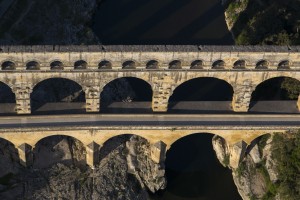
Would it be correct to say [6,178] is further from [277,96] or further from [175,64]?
[277,96]

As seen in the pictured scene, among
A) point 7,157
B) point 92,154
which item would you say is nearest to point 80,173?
point 92,154

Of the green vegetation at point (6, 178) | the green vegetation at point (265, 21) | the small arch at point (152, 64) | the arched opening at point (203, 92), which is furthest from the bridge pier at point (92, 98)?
the green vegetation at point (265, 21)

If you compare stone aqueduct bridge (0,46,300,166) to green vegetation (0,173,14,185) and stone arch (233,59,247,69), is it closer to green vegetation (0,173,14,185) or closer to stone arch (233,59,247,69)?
stone arch (233,59,247,69)

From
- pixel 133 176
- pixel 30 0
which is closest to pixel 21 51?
pixel 133 176

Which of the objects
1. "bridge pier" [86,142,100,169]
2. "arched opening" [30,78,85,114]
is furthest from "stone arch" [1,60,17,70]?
"bridge pier" [86,142,100,169]

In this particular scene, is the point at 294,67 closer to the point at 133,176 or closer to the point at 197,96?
the point at 197,96
